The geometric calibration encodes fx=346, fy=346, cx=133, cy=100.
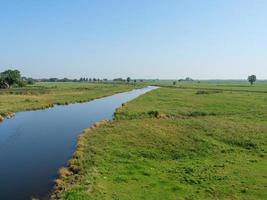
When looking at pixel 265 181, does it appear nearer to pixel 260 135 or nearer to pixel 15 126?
pixel 260 135

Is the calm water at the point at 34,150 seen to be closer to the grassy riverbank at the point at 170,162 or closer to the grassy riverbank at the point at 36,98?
the grassy riverbank at the point at 170,162

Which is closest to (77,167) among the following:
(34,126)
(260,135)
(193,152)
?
(193,152)

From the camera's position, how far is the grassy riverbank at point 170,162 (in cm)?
1600

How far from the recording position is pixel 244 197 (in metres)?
15.2

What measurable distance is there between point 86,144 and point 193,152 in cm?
805

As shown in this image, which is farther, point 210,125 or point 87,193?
point 210,125

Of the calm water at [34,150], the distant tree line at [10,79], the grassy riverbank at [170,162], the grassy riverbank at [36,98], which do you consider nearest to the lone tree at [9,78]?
the distant tree line at [10,79]

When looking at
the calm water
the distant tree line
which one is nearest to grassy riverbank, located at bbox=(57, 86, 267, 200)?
the calm water

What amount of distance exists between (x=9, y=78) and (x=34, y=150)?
10476 cm

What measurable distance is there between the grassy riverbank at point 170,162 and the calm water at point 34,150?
1246 millimetres

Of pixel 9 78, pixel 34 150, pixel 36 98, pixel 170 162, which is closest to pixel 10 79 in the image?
pixel 9 78

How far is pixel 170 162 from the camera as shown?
20984mm

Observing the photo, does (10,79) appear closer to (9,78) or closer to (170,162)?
(9,78)

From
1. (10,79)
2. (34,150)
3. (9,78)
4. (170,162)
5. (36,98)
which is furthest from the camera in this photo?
(10,79)
